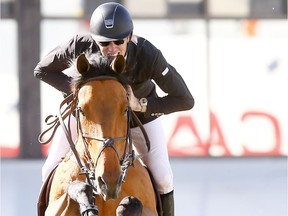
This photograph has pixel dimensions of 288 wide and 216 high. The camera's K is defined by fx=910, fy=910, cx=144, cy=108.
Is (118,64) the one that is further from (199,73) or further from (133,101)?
(199,73)

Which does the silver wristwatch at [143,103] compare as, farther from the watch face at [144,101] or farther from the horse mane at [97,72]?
the horse mane at [97,72]

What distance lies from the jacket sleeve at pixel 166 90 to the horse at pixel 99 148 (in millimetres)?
302

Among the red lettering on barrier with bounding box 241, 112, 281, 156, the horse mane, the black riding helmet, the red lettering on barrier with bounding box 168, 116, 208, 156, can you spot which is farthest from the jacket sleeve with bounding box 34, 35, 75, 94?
the red lettering on barrier with bounding box 241, 112, 281, 156

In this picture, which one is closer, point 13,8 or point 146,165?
point 146,165

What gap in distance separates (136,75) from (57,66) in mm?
393

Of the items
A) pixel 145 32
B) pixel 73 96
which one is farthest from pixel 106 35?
pixel 145 32

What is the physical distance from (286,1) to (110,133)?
792 centimetres

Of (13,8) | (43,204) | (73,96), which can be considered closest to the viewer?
(73,96)

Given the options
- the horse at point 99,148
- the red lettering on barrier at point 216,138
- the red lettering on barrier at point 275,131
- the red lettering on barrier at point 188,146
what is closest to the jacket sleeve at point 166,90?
the horse at point 99,148

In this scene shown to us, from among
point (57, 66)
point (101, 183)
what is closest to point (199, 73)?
point (57, 66)

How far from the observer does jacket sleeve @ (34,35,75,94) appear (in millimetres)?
4285

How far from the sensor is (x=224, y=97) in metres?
11.2

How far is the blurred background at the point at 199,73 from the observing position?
10.9 metres

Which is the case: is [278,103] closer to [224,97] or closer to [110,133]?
[224,97]
